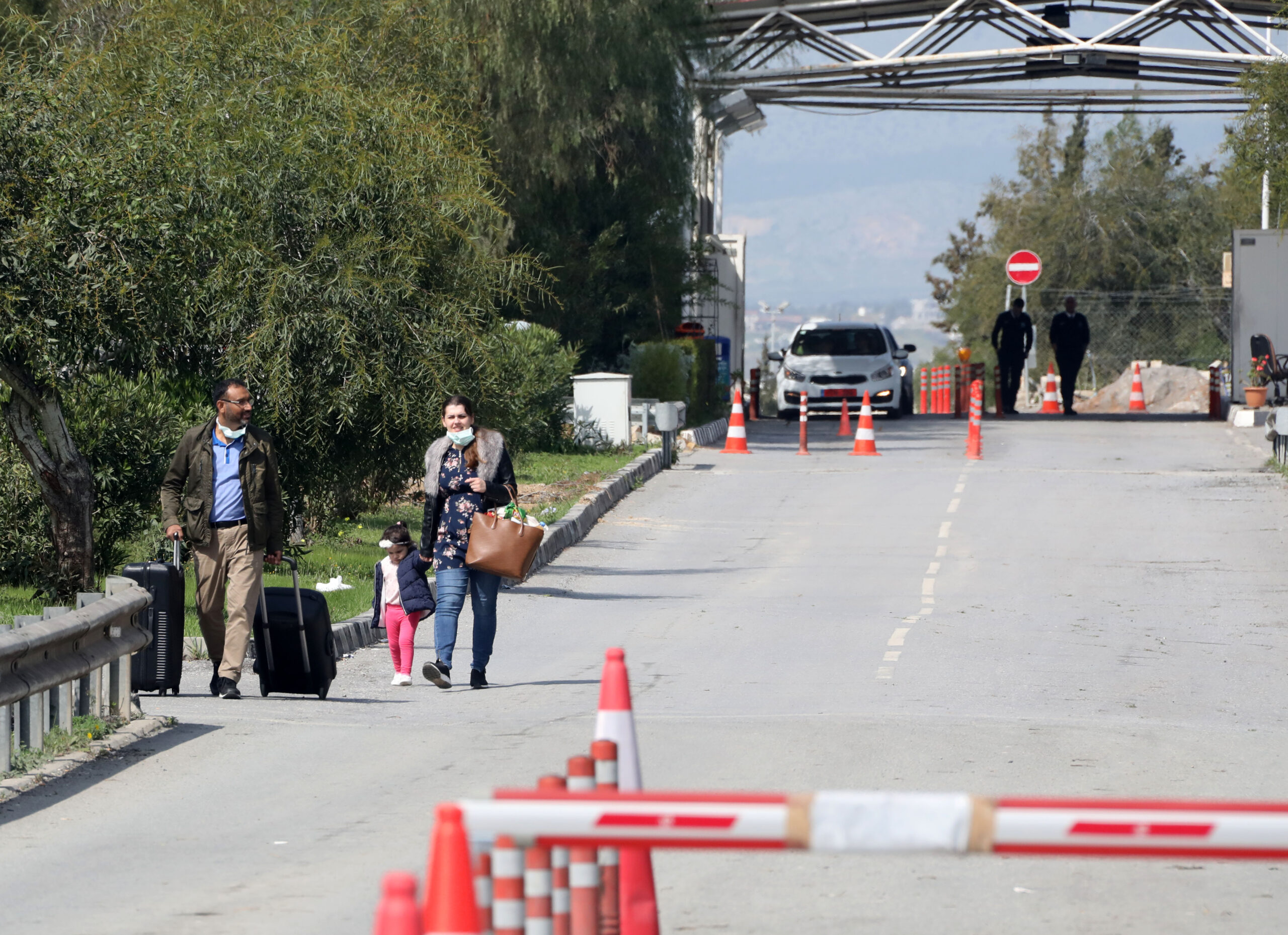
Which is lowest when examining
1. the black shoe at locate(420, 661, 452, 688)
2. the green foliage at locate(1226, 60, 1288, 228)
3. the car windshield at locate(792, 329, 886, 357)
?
the black shoe at locate(420, 661, 452, 688)

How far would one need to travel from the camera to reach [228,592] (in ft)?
36.1

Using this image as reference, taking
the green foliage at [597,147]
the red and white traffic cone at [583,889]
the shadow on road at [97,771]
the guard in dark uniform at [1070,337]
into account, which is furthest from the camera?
the guard in dark uniform at [1070,337]

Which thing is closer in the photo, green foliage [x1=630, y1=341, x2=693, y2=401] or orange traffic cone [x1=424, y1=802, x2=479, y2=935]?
orange traffic cone [x1=424, y1=802, x2=479, y2=935]

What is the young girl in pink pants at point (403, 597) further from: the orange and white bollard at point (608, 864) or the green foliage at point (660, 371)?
the green foliage at point (660, 371)

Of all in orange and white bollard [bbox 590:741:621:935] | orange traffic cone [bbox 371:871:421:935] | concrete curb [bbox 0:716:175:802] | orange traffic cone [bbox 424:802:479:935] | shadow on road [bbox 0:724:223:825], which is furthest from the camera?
concrete curb [bbox 0:716:175:802]

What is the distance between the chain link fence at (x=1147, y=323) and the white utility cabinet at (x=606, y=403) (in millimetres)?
34906

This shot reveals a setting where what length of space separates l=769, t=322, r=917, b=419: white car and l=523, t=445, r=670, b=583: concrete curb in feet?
26.5

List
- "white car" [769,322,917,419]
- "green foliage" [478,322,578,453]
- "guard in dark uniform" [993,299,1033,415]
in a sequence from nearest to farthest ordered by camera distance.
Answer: "green foliage" [478,322,578,453]
"guard in dark uniform" [993,299,1033,415]
"white car" [769,322,917,419]

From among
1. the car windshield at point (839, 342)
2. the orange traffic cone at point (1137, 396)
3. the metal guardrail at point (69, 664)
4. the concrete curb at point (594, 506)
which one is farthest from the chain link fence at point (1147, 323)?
the metal guardrail at point (69, 664)

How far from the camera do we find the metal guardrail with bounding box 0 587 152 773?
802 cm

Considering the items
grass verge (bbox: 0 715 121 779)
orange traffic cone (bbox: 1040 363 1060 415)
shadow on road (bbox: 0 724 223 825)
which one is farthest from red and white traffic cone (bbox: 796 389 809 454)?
grass verge (bbox: 0 715 121 779)

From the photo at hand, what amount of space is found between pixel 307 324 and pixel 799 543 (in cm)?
586

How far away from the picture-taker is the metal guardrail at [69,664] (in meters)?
8.02

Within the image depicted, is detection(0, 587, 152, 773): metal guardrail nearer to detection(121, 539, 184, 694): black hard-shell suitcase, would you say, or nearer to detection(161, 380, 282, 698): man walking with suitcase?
detection(121, 539, 184, 694): black hard-shell suitcase
